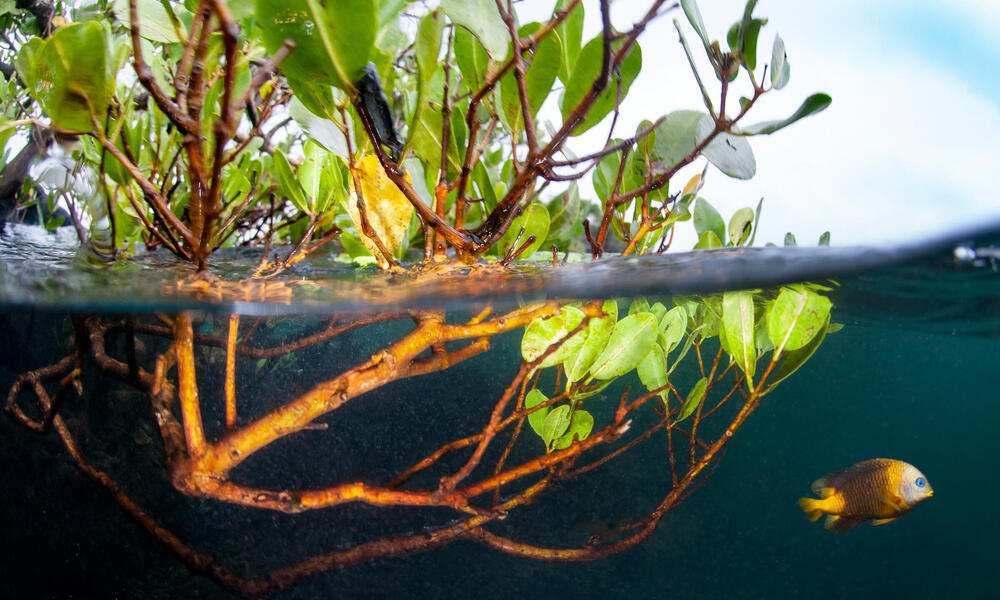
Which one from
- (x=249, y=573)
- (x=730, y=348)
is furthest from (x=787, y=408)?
(x=249, y=573)

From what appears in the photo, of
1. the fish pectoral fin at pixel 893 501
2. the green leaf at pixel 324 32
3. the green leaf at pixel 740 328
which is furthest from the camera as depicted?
the fish pectoral fin at pixel 893 501

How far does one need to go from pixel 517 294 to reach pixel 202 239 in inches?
25.4

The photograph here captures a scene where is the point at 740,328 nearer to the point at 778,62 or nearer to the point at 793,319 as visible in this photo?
the point at 793,319

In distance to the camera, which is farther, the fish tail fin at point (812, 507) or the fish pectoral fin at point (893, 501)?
the fish tail fin at point (812, 507)

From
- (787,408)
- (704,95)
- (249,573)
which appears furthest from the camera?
(787,408)

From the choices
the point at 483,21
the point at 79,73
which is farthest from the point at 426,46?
the point at 79,73

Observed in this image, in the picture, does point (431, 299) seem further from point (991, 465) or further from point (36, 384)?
point (991, 465)

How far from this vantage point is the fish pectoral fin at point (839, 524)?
A: 144cm

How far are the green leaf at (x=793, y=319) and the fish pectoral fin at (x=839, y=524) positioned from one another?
1.89 ft

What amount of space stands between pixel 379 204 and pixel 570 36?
48cm

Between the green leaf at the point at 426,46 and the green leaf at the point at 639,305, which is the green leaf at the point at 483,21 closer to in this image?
the green leaf at the point at 426,46

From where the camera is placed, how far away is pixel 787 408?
5.37ft

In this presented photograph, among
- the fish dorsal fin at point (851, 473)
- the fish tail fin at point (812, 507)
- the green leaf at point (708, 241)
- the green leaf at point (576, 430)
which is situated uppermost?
the green leaf at point (708, 241)

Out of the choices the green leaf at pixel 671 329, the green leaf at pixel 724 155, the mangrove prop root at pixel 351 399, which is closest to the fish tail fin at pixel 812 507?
the mangrove prop root at pixel 351 399
